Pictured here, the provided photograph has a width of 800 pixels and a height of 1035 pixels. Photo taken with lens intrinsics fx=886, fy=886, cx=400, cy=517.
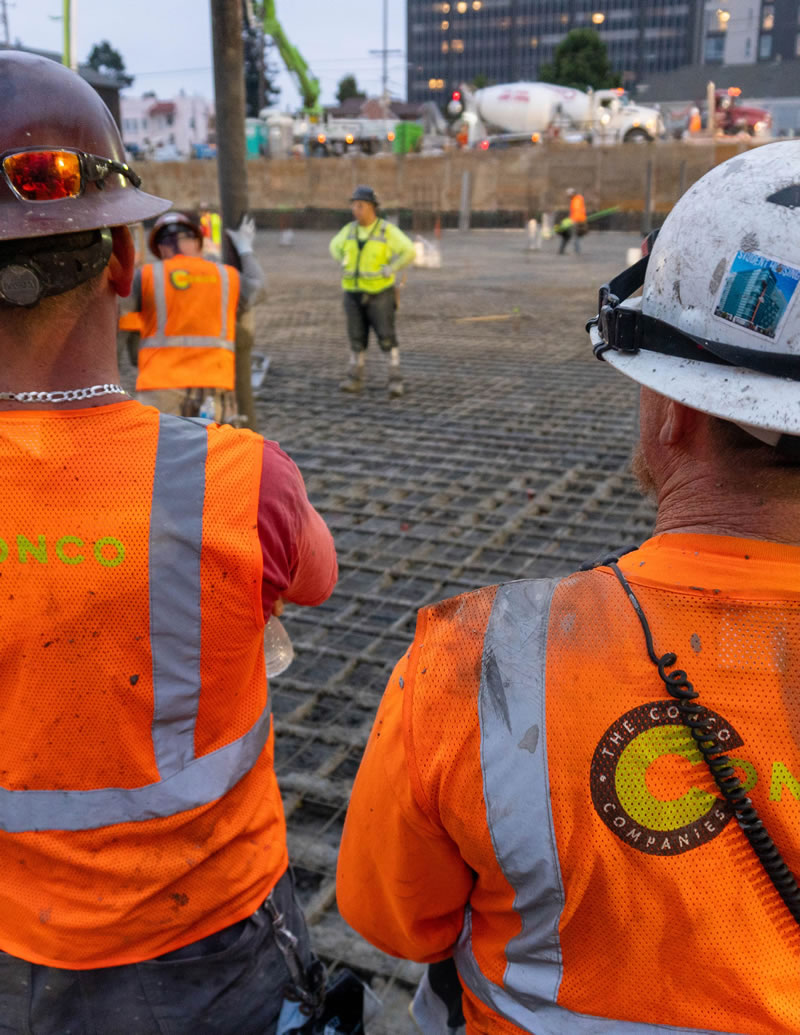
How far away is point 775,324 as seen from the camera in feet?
3.42

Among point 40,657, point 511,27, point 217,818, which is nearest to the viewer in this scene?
point 40,657

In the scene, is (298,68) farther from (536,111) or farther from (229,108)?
(229,108)

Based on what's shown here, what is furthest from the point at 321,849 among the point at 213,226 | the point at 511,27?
the point at 511,27

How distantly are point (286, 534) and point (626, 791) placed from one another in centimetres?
64

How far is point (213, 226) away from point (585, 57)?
216 feet

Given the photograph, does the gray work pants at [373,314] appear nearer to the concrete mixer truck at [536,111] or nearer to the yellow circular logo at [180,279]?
the yellow circular logo at [180,279]

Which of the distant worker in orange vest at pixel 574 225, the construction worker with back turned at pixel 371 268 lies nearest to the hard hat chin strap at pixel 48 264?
the construction worker with back turned at pixel 371 268

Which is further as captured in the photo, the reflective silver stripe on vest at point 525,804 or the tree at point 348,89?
the tree at point 348,89

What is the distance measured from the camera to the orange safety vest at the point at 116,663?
1240 mm

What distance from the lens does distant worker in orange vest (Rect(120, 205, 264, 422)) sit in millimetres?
5188

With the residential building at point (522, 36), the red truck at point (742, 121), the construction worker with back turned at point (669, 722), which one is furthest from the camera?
the residential building at point (522, 36)

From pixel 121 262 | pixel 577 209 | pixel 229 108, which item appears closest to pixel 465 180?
pixel 577 209

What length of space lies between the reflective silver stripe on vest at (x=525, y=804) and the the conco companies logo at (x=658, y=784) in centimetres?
8

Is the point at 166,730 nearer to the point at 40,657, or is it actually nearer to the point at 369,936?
the point at 40,657
